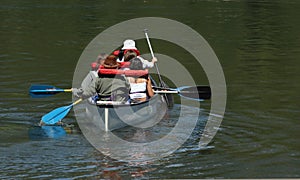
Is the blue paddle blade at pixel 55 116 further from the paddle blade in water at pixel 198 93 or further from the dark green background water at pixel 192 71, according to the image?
the paddle blade in water at pixel 198 93

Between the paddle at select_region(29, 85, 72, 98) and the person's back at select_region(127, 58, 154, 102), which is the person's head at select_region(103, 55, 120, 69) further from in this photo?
the paddle at select_region(29, 85, 72, 98)

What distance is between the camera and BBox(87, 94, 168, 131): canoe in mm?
17625

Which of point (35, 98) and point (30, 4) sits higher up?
point (30, 4)

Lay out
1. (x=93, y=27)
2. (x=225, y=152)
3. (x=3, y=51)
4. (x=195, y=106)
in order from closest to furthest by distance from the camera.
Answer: (x=225, y=152) → (x=195, y=106) → (x=3, y=51) → (x=93, y=27)

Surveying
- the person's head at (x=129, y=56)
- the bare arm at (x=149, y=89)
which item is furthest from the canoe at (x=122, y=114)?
the person's head at (x=129, y=56)

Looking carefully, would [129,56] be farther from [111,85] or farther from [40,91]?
[40,91]

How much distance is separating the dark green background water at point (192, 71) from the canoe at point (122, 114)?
0.80 metres

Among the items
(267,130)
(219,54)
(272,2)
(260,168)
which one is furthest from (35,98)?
(272,2)

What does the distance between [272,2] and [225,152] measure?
45.7 metres

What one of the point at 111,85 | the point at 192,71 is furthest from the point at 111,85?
the point at 192,71

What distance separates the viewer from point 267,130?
18.3 meters

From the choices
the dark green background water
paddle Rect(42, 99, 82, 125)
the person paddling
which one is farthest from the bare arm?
paddle Rect(42, 99, 82, 125)

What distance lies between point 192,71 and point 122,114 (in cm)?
1140

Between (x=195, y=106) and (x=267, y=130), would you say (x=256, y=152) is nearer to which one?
(x=267, y=130)
